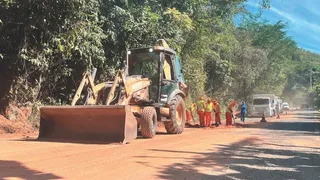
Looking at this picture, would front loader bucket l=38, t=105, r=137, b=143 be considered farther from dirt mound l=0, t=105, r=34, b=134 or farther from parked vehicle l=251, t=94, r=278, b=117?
parked vehicle l=251, t=94, r=278, b=117

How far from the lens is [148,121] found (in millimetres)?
11469

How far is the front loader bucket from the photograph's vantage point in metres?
10.0

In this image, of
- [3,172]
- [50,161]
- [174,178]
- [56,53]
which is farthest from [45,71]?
[174,178]

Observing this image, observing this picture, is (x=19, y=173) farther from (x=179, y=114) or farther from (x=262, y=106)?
(x=262, y=106)

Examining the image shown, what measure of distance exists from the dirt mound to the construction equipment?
2.73 m

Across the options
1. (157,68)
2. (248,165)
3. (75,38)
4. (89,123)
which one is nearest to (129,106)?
(89,123)

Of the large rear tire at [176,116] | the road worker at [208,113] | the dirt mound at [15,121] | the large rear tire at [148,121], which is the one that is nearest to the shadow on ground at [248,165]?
the large rear tire at [148,121]

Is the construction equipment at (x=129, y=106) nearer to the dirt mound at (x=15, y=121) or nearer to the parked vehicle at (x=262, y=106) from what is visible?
the dirt mound at (x=15, y=121)

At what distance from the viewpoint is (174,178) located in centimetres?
635

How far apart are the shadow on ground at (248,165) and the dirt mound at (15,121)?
650 cm

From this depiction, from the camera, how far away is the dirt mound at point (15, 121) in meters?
13.3

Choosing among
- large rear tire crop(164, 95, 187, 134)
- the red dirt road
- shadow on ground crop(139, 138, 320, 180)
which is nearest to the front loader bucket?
the red dirt road

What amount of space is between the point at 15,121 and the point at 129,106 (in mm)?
5678

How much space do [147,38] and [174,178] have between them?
12.4 meters
